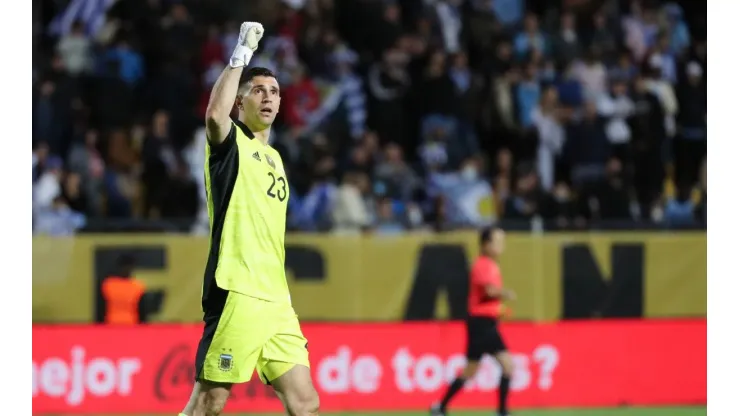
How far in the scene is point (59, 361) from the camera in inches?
484

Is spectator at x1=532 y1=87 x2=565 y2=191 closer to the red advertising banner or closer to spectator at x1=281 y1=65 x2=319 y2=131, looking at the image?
spectator at x1=281 y1=65 x2=319 y2=131

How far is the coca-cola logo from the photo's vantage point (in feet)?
40.2

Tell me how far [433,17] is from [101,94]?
4.50 m

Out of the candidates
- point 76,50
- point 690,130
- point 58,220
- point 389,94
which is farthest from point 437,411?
point 76,50

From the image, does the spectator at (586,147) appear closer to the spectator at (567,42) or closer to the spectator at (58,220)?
the spectator at (567,42)

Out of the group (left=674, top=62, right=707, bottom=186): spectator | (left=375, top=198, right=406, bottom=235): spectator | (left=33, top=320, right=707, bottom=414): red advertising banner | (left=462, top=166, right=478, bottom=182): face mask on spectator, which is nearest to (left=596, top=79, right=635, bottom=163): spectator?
(left=674, top=62, right=707, bottom=186): spectator

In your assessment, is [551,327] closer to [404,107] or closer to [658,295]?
[658,295]

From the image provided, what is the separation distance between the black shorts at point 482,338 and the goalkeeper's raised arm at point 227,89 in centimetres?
589

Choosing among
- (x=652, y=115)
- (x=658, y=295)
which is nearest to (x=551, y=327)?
(x=658, y=295)

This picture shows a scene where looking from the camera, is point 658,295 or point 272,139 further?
point 272,139

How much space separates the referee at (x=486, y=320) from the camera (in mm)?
11297

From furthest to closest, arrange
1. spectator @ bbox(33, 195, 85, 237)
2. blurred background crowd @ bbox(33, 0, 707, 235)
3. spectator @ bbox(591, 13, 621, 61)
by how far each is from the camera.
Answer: spectator @ bbox(591, 13, 621, 61) → blurred background crowd @ bbox(33, 0, 707, 235) → spectator @ bbox(33, 195, 85, 237)

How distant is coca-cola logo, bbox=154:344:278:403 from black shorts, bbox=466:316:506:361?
2071 mm
